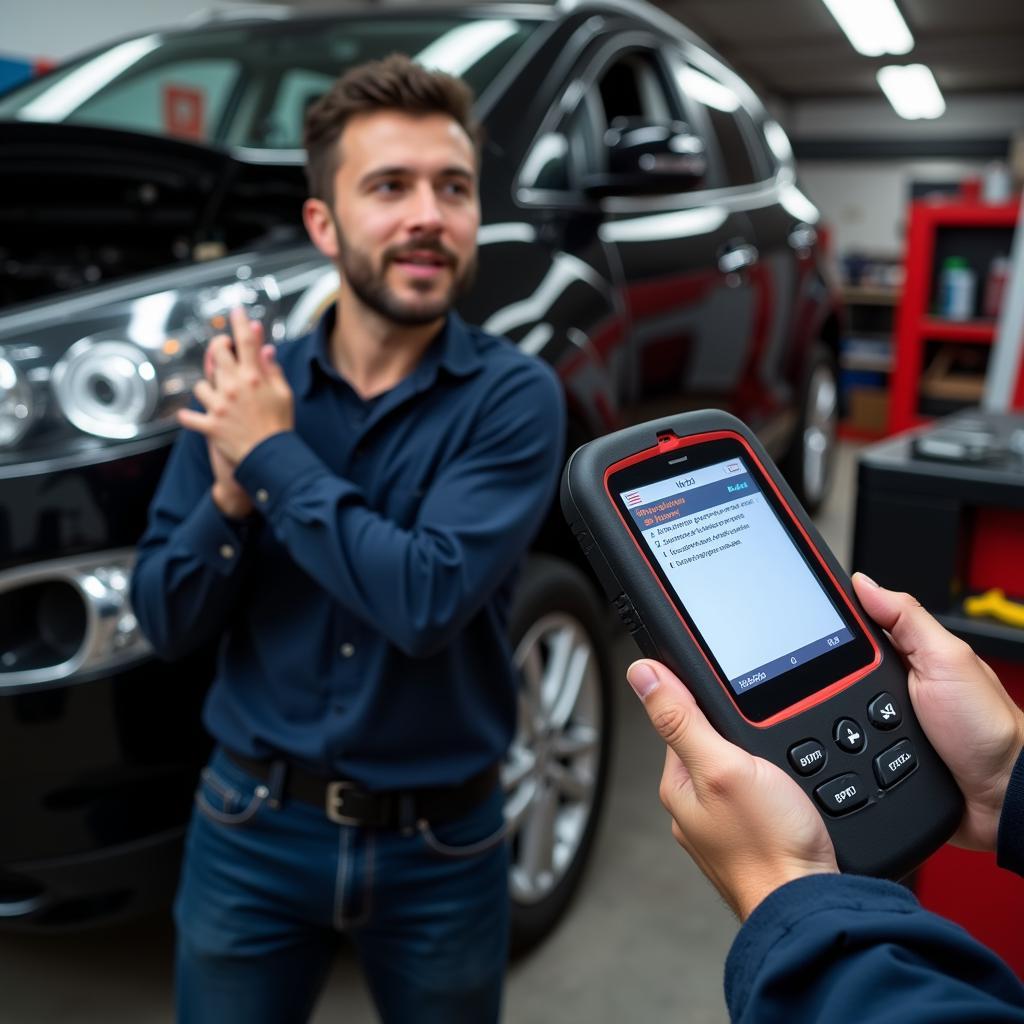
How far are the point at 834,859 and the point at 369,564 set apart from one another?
584mm

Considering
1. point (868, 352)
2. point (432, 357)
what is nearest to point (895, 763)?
point (432, 357)

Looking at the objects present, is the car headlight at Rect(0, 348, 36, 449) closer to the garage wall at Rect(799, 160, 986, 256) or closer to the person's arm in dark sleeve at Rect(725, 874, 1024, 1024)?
the person's arm in dark sleeve at Rect(725, 874, 1024, 1024)

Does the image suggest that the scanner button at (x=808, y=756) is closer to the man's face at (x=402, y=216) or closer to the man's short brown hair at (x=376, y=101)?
the man's face at (x=402, y=216)

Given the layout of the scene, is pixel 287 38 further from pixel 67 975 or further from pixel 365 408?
pixel 67 975

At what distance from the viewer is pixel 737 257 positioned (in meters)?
2.76

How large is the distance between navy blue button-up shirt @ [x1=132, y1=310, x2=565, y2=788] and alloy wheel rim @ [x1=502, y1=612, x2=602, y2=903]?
19.7 inches

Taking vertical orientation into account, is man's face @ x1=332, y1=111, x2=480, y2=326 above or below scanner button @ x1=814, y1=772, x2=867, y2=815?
above

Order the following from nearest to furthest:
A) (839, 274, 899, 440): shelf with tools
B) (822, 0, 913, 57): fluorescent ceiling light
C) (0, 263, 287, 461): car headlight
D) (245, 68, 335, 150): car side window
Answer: (0, 263, 287, 461): car headlight < (245, 68, 335, 150): car side window < (839, 274, 899, 440): shelf with tools < (822, 0, 913, 57): fluorescent ceiling light

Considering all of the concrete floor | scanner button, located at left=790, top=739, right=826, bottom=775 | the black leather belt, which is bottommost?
the concrete floor

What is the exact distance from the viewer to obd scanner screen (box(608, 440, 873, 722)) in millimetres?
714

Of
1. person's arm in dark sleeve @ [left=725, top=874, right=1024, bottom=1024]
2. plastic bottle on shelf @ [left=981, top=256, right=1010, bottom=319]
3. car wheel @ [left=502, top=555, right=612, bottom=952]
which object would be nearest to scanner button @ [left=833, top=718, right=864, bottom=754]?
person's arm in dark sleeve @ [left=725, top=874, right=1024, bottom=1024]

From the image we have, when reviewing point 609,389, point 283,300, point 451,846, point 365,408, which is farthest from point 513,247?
point 451,846

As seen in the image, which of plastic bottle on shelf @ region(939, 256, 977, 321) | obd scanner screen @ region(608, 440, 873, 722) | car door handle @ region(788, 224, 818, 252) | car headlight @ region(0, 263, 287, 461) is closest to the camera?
obd scanner screen @ region(608, 440, 873, 722)

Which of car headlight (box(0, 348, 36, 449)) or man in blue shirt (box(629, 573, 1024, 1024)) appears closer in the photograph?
man in blue shirt (box(629, 573, 1024, 1024))
